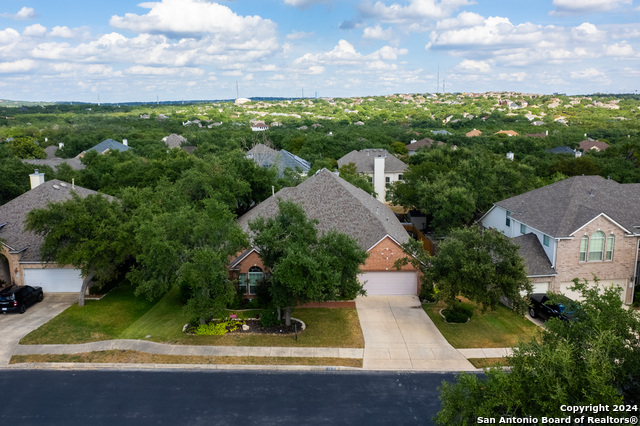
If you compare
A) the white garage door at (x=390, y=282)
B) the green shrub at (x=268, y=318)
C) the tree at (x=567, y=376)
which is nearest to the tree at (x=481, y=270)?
the white garage door at (x=390, y=282)

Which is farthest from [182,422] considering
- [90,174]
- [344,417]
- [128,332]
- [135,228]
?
[90,174]

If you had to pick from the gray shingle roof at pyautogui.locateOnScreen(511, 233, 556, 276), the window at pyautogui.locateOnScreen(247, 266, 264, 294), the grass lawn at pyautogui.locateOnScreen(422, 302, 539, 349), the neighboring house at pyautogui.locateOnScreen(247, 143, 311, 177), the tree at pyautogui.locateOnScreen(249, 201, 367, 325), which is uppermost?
the neighboring house at pyautogui.locateOnScreen(247, 143, 311, 177)

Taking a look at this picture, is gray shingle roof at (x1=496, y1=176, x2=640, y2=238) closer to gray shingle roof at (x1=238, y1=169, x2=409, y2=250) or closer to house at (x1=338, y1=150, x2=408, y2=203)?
gray shingle roof at (x1=238, y1=169, x2=409, y2=250)

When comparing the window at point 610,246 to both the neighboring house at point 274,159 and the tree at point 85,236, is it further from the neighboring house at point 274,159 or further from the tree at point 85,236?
the neighboring house at point 274,159

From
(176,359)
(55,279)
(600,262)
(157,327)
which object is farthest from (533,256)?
(55,279)

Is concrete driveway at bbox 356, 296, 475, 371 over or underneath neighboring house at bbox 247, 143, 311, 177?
underneath

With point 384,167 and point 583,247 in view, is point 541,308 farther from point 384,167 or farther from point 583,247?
point 384,167

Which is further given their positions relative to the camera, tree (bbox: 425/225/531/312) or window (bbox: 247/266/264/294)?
window (bbox: 247/266/264/294)

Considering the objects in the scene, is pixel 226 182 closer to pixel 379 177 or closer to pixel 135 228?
pixel 135 228

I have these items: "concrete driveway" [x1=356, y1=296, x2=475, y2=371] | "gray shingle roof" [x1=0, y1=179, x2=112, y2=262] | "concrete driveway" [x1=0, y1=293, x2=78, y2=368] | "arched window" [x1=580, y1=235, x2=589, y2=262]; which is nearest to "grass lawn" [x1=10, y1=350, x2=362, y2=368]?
"concrete driveway" [x1=0, y1=293, x2=78, y2=368]
